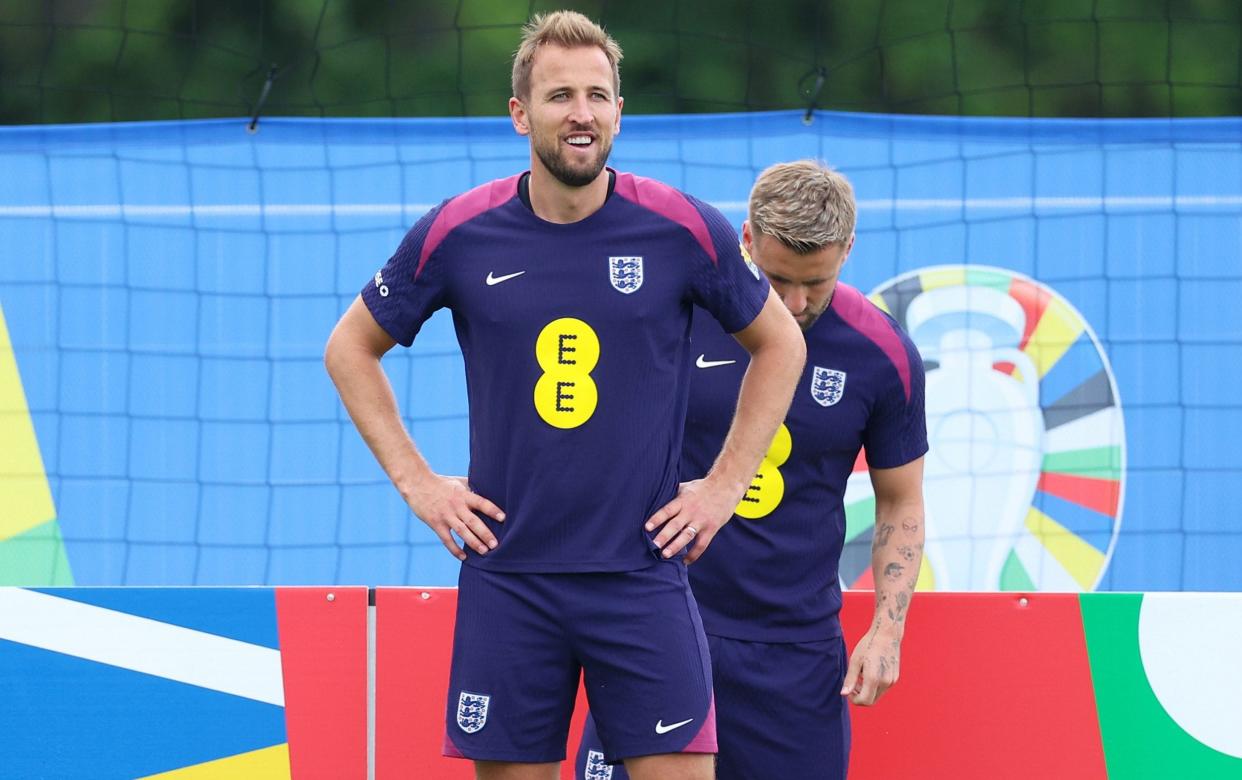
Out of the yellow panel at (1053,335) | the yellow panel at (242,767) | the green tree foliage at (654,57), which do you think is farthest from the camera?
the green tree foliage at (654,57)

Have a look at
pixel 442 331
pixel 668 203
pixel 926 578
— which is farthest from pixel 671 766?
pixel 442 331

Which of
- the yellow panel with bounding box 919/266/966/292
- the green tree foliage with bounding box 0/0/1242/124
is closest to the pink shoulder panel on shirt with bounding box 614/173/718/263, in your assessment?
the yellow panel with bounding box 919/266/966/292

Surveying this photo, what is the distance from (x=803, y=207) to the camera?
346 cm

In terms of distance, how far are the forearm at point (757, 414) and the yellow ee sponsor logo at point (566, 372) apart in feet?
1.06

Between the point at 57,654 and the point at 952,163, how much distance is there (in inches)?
141

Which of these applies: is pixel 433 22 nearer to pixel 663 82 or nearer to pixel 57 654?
pixel 663 82

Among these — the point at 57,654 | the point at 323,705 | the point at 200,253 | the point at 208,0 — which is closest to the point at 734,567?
the point at 323,705

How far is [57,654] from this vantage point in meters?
3.87

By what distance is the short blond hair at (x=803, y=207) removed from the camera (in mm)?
3436

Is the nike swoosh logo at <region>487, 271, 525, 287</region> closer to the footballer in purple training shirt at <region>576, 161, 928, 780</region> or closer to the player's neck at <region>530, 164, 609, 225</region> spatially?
the player's neck at <region>530, 164, 609, 225</region>

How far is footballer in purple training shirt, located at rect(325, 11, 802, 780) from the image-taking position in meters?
3.04

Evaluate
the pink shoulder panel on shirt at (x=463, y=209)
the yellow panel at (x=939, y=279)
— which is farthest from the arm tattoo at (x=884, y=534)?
the yellow panel at (x=939, y=279)

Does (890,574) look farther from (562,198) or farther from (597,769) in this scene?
(562,198)

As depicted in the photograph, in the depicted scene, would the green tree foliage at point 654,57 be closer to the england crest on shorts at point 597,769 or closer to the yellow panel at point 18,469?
the yellow panel at point 18,469
